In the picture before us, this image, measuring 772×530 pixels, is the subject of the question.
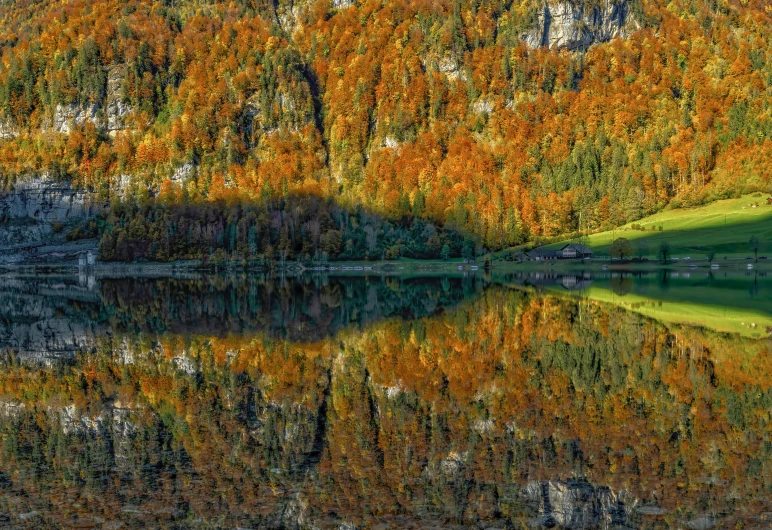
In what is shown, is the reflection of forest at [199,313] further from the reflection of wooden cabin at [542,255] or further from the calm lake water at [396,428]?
the reflection of wooden cabin at [542,255]

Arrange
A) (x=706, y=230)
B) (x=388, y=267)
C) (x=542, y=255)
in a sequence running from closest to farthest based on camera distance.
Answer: (x=706, y=230) < (x=388, y=267) < (x=542, y=255)

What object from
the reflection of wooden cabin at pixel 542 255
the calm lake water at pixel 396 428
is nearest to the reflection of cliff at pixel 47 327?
the calm lake water at pixel 396 428

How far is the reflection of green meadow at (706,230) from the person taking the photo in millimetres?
140250

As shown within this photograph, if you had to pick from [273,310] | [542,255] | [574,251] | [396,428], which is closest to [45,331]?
[273,310]

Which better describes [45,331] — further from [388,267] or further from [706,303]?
[388,267]

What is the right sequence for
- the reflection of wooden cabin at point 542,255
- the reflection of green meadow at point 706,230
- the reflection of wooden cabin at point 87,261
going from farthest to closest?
the reflection of wooden cabin at point 87,261 < the reflection of wooden cabin at point 542,255 < the reflection of green meadow at point 706,230

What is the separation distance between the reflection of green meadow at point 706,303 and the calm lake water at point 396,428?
1049 mm

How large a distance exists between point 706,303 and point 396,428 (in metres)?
45.5

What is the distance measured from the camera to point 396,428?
71.6 feet

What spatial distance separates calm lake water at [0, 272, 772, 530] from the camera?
15664 mm

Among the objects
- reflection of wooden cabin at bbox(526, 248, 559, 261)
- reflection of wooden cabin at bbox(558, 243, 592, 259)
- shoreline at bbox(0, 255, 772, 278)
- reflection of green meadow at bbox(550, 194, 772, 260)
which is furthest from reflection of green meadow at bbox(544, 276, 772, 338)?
reflection of wooden cabin at bbox(526, 248, 559, 261)

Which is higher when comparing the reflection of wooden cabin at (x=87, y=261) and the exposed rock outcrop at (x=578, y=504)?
the reflection of wooden cabin at (x=87, y=261)

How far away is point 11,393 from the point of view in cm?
2855

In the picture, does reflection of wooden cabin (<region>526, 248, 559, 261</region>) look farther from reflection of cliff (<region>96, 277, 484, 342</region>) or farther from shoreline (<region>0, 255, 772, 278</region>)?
reflection of cliff (<region>96, 277, 484, 342</region>)
